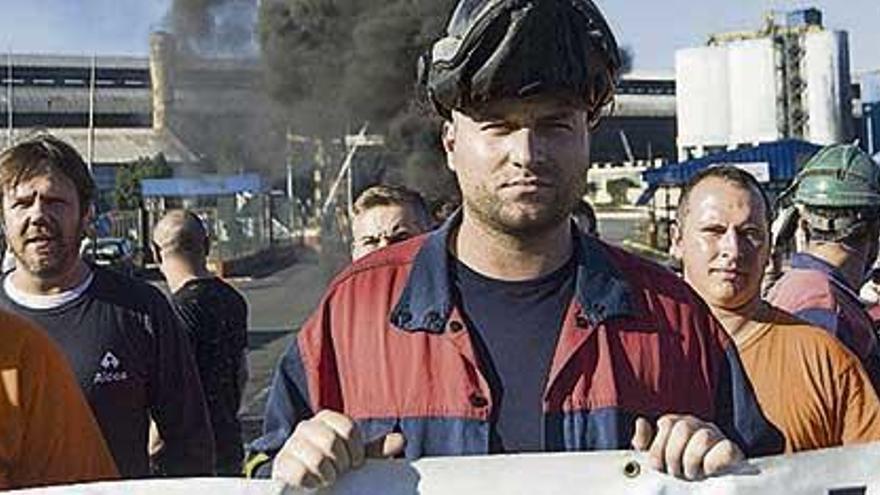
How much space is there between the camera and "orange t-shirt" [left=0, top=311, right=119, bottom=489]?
9.27ft

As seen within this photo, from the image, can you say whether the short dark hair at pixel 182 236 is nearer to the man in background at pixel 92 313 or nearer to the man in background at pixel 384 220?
the man in background at pixel 384 220

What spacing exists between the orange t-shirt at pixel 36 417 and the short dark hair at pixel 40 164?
4.22 feet

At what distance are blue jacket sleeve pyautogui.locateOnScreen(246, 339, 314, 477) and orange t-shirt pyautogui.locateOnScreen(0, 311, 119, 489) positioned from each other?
1.30ft

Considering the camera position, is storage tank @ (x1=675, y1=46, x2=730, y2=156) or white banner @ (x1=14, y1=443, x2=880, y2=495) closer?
white banner @ (x1=14, y1=443, x2=880, y2=495)

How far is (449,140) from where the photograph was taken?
2.73 metres

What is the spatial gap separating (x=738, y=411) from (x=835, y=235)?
2169 millimetres

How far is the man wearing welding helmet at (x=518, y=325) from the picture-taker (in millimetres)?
2549

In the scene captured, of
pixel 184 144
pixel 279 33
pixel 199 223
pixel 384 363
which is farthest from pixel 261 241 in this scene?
pixel 384 363

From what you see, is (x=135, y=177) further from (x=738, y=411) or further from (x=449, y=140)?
(x=738, y=411)

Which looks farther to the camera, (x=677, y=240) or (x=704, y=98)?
(x=704, y=98)

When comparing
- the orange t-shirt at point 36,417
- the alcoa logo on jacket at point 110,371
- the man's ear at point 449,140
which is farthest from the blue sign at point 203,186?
the man's ear at point 449,140

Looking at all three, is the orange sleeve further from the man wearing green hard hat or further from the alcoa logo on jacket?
the alcoa logo on jacket

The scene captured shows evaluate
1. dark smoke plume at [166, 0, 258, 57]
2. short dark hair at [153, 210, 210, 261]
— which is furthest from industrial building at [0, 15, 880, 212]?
short dark hair at [153, 210, 210, 261]

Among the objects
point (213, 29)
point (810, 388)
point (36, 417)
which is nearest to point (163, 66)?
point (213, 29)
